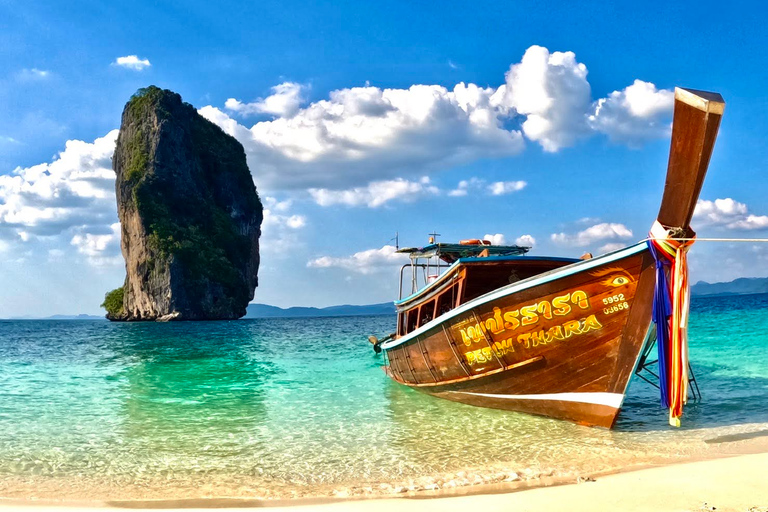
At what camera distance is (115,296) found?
294ft

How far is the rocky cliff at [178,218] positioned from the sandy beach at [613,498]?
74.1m

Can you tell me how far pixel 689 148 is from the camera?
18.9 ft

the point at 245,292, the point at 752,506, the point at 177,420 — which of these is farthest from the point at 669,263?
the point at 245,292

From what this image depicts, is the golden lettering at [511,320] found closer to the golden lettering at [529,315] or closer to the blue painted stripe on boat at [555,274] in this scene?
the golden lettering at [529,315]

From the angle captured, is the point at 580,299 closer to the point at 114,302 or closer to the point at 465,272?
the point at 465,272

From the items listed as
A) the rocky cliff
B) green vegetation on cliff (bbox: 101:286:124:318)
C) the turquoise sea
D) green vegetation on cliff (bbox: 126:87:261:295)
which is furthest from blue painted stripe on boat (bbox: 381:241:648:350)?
green vegetation on cliff (bbox: 101:286:124:318)

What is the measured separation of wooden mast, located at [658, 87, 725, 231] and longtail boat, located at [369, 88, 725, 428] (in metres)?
0.01

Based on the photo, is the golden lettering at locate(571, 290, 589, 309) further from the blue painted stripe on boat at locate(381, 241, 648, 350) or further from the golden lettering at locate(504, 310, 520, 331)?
the golden lettering at locate(504, 310, 520, 331)

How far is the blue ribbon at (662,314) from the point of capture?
6.98 meters

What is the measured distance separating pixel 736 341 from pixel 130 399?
21450 millimetres

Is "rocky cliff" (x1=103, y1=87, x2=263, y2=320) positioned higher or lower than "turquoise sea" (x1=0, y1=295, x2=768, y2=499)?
higher

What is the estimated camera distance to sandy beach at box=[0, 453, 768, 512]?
476 cm

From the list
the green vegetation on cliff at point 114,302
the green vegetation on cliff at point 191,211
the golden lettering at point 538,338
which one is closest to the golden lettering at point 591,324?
the golden lettering at point 538,338

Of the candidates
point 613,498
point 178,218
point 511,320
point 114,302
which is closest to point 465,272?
point 511,320
